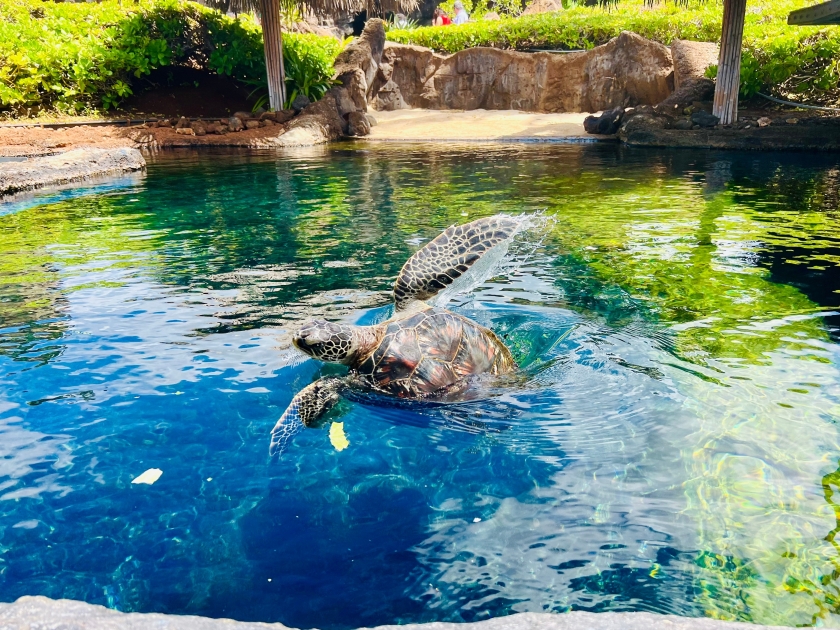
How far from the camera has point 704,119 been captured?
13.9m

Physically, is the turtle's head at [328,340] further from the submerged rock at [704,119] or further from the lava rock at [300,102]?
the lava rock at [300,102]

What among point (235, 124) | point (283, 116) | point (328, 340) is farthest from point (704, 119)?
point (328, 340)

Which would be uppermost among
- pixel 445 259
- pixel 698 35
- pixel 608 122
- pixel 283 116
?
pixel 698 35

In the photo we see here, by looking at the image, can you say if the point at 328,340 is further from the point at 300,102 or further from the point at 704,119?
the point at 300,102

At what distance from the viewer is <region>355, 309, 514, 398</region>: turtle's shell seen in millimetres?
3711

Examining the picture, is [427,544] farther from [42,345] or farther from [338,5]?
[338,5]

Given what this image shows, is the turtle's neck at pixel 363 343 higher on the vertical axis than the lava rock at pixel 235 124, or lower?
lower

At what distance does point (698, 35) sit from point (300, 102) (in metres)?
11.2

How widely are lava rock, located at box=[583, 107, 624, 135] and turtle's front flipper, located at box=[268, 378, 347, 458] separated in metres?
14.2

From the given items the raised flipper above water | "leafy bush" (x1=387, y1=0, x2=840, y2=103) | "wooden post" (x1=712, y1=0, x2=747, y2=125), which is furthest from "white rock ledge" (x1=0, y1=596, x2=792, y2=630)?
"leafy bush" (x1=387, y1=0, x2=840, y2=103)

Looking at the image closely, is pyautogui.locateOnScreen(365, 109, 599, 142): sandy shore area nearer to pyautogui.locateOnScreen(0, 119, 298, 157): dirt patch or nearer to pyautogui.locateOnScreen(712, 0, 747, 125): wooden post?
pyautogui.locateOnScreen(712, 0, 747, 125): wooden post

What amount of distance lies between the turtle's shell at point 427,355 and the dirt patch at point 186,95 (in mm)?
16802

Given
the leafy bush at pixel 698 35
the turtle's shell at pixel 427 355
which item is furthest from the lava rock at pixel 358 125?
the turtle's shell at pixel 427 355

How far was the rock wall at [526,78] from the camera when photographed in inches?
697
